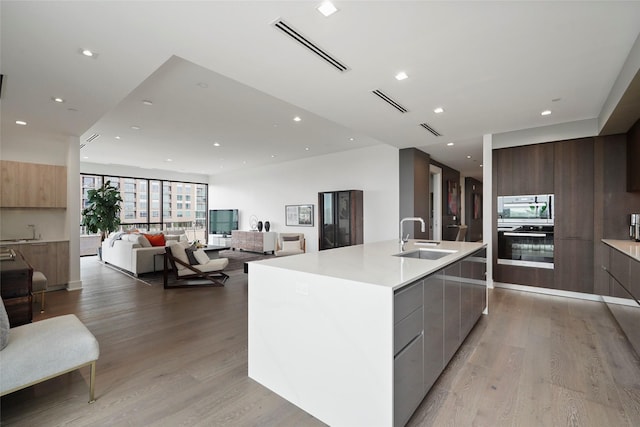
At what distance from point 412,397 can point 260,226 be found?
8.33 meters

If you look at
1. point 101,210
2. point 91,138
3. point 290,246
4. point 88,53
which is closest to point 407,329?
point 88,53

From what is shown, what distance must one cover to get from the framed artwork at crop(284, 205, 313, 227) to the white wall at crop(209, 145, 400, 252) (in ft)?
0.46

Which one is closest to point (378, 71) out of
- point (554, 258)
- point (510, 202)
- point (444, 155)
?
point (510, 202)

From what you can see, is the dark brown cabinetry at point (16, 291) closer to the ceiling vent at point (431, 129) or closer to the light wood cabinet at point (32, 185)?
the light wood cabinet at point (32, 185)

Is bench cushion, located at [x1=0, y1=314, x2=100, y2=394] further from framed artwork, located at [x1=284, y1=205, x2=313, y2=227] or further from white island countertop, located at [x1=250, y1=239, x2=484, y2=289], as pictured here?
framed artwork, located at [x1=284, y1=205, x2=313, y2=227]

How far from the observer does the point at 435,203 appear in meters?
7.68

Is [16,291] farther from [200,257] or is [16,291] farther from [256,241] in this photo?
[256,241]

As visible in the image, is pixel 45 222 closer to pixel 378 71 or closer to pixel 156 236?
pixel 156 236

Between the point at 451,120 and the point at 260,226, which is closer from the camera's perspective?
the point at 451,120

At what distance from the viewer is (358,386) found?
155 cm

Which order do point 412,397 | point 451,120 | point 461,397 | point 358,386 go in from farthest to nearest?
point 451,120
point 461,397
point 412,397
point 358,386

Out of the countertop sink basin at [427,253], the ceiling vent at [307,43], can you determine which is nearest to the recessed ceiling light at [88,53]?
the ceiling vent at [307,43]

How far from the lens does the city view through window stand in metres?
9.77

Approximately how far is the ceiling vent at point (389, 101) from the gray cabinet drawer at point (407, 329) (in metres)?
2.48
